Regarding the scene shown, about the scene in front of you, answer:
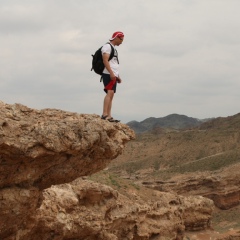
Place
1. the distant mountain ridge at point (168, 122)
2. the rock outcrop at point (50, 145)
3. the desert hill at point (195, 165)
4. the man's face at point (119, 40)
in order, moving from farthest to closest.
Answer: the distant mountain ridge at point (168, 122) → the desert hill at point (195, 165) → the man's face at point (119, 40) → the rock outcrop at point (50, 145)

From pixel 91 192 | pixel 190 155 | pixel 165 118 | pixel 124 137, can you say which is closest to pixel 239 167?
pixel 190 155

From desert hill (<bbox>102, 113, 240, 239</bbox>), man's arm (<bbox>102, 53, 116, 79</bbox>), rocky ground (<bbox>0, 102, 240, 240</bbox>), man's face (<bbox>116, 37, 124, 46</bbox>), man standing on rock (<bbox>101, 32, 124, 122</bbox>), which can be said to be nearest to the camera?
rocky ground (<bbox>0, 102, 240, 240</bbox>)

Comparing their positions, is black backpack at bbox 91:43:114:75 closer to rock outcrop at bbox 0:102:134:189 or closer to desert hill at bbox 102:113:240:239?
rock outcrop at bbox 0:102:134:189

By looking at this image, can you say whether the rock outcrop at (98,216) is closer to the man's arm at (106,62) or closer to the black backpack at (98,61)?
the black backpack at (98,61)

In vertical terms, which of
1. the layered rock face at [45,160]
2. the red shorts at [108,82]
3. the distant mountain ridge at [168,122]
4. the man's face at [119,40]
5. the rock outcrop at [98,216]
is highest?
the distant mountain ridge at [168,122]

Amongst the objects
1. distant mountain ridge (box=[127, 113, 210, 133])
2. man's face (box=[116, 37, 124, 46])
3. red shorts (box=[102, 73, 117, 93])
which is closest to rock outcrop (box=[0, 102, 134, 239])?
red shorts (box=[102, 73, 117, 93])

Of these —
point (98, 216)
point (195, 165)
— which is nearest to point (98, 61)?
point (98, 216)

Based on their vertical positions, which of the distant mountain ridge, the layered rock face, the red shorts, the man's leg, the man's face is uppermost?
the distant mountain ridge

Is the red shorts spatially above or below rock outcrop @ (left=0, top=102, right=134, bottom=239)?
above

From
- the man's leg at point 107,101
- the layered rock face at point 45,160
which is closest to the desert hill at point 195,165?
the layered rock face at point 45,160

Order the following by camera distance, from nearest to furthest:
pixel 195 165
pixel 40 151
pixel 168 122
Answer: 1. pixel 40 151
2. pixel 195 165
3. pixel 168 122

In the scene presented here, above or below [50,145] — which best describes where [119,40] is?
above

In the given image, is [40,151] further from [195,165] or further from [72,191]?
[195,165]

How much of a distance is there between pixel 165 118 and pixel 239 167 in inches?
5385
